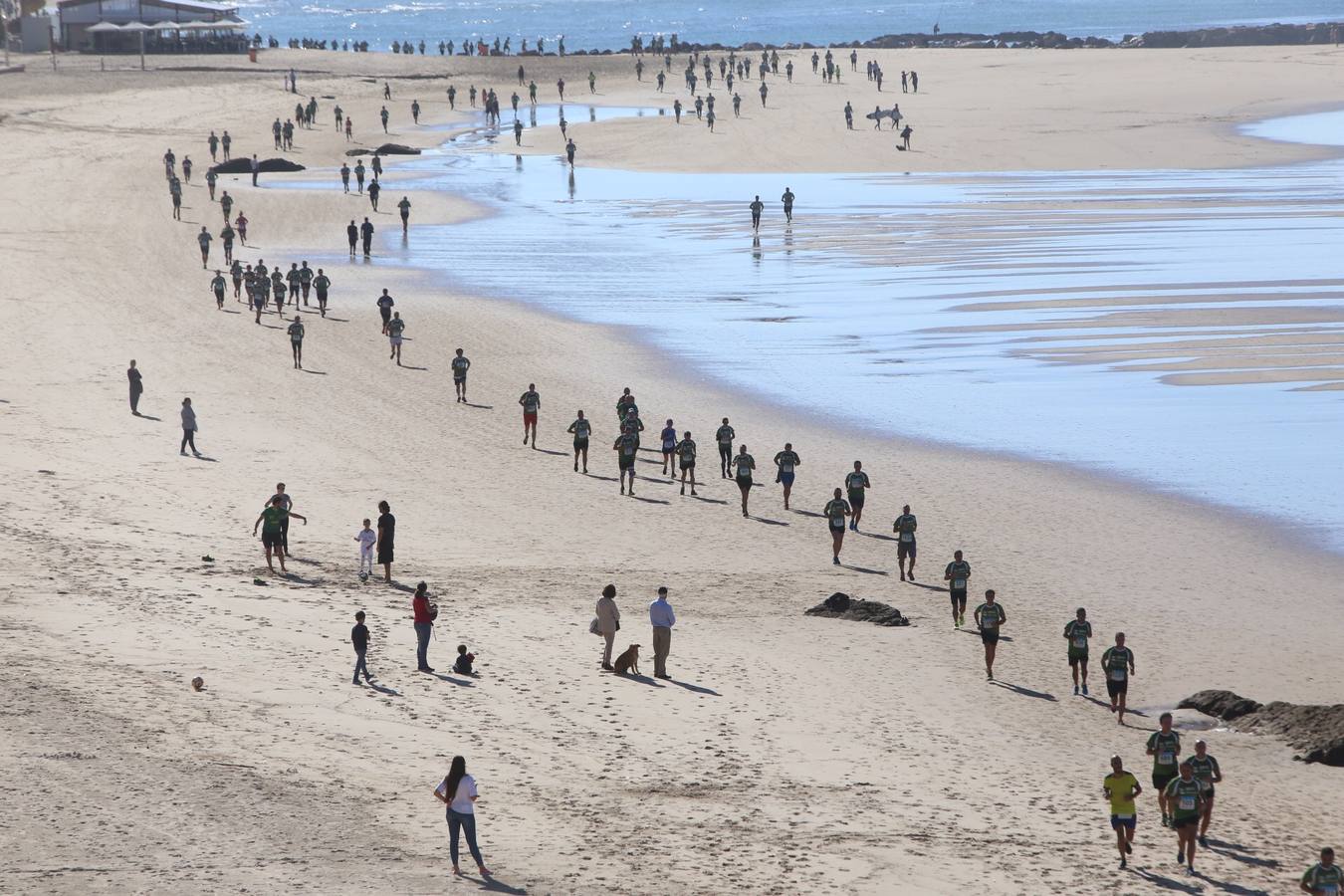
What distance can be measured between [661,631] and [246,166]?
45.4m

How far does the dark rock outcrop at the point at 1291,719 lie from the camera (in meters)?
14.9

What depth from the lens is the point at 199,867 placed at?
1153 centimetres

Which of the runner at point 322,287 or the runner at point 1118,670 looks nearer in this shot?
the runner at point 1118,670

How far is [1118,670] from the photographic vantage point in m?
15.6

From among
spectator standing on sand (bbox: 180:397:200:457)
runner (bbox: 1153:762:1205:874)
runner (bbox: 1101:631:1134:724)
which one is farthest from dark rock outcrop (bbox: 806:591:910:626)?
spectator standing on sand (bbox: 180:397:200:457)

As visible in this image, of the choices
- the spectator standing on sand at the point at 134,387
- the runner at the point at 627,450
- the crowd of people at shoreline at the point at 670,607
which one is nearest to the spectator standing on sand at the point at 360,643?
the crowd of people at shoreline at the point at 670,607

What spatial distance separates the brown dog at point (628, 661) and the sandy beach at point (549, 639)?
311 millimetres

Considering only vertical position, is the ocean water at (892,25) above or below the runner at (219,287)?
above

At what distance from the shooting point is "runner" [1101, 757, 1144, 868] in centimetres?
1240

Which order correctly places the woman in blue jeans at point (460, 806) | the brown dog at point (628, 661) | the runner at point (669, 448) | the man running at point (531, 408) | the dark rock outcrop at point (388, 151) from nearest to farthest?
the woman in blue jeans at point (460, 806) → the brown dog at point (628, 661) → the runner at point (669, 448) → the man running at point (531, 408) → the dark rock outcrop at point (388, 151)

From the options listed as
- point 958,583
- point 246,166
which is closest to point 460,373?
point 958,583

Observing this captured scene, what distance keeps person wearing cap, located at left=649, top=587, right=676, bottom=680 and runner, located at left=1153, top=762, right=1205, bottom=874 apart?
5.26m

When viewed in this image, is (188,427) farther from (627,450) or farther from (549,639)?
(549,639)

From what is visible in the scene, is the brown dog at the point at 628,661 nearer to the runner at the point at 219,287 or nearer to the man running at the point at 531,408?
the man running at the point at 531,408
